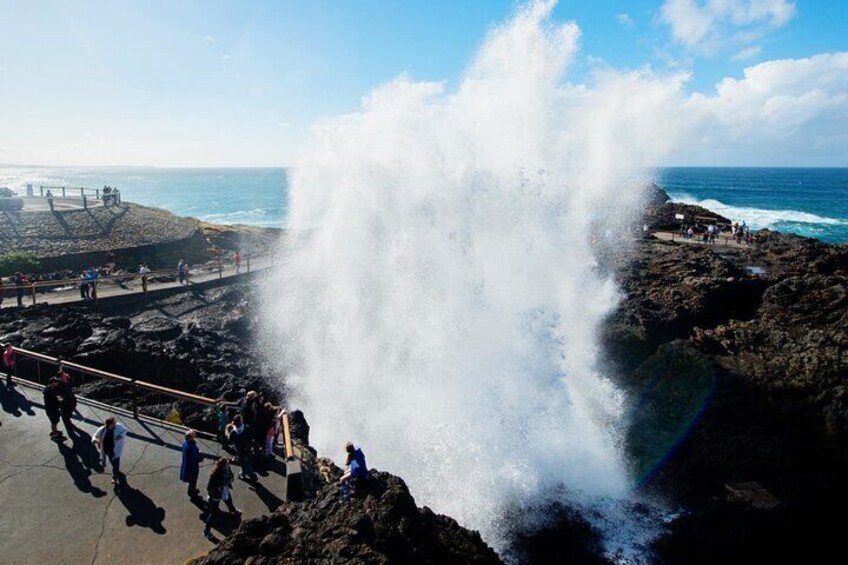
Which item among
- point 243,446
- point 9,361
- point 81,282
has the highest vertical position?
point 81,282

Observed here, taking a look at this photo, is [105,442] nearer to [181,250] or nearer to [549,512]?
[549,512]

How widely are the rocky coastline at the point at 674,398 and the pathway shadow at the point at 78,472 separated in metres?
2.45

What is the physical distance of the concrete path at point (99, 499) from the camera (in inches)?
261

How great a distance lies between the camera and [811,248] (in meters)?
25.8

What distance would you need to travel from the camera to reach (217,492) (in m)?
6.96

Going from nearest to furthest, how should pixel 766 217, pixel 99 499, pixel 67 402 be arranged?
1. pixel 99 499
2. pixel 67 402
3. pixel 766 217

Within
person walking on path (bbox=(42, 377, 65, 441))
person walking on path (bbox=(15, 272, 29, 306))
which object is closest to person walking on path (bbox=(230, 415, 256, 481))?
person walking on path (bbox=(42, 377, 65, 441))

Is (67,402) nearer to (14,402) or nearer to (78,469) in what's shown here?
(78,469)

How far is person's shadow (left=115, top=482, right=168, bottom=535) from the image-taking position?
7.11m

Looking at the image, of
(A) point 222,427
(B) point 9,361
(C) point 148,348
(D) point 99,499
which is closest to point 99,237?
(C) point 148,348

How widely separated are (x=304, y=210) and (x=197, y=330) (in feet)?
32.9

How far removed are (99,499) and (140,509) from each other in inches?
31.0

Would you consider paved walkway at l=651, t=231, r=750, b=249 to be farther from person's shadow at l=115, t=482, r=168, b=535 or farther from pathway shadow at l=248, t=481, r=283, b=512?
person's shadow at l=115, t=482, r=168, b=535

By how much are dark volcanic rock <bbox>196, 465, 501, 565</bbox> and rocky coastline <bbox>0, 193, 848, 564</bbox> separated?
0.8 inches
